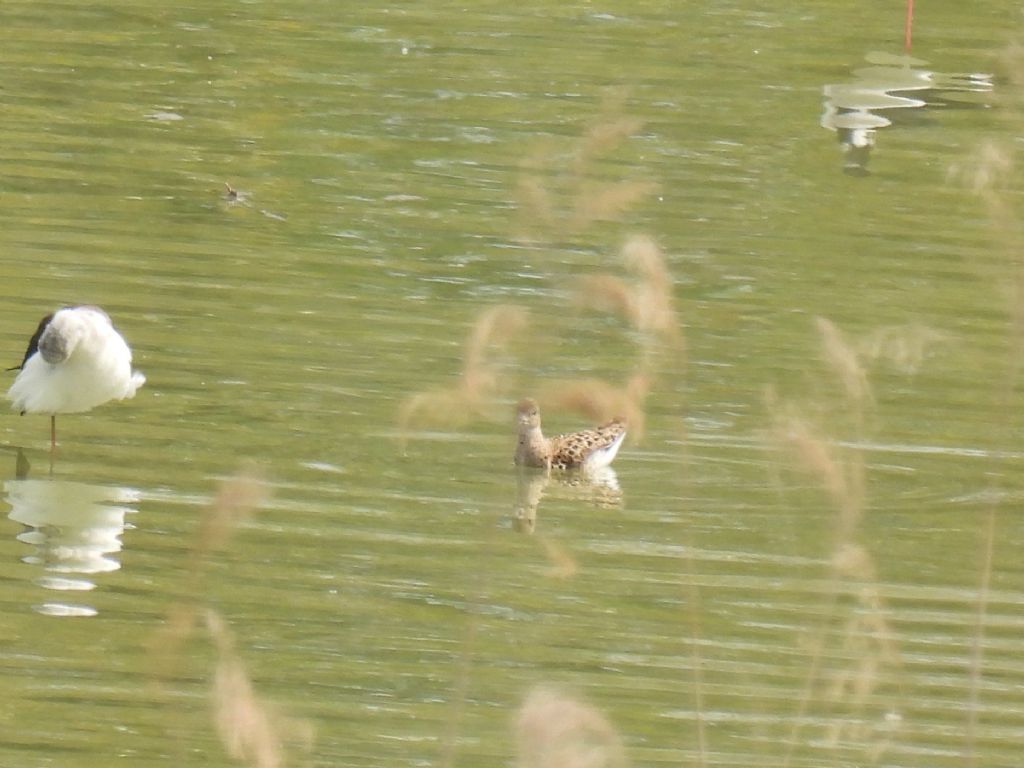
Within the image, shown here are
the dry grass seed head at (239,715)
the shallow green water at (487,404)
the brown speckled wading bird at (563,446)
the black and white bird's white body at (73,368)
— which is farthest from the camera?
the brown speckled wading bird at (563,446)

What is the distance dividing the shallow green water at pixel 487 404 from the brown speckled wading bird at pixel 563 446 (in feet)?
0.48

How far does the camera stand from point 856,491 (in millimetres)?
4129

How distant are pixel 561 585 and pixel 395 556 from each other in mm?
601

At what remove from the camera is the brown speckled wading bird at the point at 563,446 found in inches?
362

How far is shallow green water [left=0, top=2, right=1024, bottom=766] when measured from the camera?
6414mm

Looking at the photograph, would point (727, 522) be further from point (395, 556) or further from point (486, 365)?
point (486, 365)

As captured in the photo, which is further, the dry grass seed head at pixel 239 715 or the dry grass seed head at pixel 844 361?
the dry grass seed head at pixel 844 361

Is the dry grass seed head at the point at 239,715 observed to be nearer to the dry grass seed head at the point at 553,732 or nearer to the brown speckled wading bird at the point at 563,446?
the dry grass seed head at the point at 553,732

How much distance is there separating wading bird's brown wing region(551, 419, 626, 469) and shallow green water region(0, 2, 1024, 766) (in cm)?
21

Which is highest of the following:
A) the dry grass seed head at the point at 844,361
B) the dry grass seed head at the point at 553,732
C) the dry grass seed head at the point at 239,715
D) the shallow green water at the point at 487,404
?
the dry grass seed head at the point at 844,361

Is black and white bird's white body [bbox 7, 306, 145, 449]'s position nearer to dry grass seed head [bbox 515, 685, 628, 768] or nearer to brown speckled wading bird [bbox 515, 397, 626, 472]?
brown speckled wading bird [bbox 515, 397, 626, 472]

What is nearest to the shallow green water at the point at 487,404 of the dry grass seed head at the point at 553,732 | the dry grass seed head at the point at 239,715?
the dry grass seed head at the point at 239,715

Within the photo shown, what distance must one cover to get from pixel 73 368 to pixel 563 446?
209 centimetres

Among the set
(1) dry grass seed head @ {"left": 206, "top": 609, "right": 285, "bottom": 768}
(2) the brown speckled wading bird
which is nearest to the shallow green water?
(2) the brown speckled wading bird
